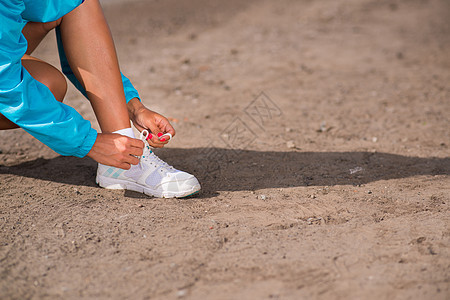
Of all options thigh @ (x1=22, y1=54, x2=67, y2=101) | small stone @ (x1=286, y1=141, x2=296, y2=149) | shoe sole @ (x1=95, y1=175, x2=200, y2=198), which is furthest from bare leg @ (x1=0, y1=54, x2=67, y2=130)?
small stone @ (x1=286, y1=141, x2=296, y2=149)

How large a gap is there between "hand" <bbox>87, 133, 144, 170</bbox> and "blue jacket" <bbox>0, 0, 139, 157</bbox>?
0.04 meters

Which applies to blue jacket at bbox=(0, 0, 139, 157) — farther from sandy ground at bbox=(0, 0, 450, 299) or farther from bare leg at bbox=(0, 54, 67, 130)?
sandy ground at bbox=(0, 0, 450, 299)

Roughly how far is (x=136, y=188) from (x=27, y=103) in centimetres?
65

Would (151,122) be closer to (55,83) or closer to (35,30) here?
(55,83)

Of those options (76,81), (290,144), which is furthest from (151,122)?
(290,144)

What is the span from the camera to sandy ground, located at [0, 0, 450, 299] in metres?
1.54

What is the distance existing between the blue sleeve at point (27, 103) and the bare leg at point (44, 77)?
0.73ft

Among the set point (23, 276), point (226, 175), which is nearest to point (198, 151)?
point (226, 175)

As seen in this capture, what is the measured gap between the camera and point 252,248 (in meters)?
1.71

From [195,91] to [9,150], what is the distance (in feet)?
4.94

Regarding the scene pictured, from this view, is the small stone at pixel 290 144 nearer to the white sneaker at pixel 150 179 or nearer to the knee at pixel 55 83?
the white sneaker at pixel 150 179

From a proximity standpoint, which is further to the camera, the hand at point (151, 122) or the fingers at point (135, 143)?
the hand at point (151, 122)

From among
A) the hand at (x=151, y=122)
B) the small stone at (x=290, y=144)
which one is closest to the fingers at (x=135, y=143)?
the hand at (x=151, y=122)

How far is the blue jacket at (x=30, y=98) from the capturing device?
1.70 meters
